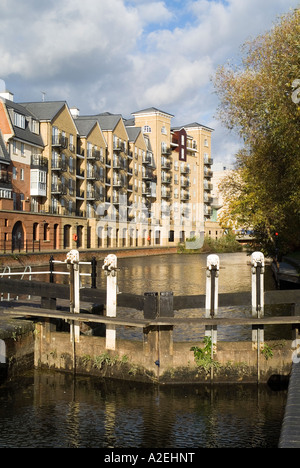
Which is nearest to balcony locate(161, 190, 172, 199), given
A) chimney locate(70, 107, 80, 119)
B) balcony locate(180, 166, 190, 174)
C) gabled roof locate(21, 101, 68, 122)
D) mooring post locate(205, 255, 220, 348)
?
balcony locate(180, 166, 190, 174)

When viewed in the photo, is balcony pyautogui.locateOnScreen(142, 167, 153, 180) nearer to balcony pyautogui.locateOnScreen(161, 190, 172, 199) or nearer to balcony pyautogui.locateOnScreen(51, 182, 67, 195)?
balcony pyautogui.locateOnScreen(161, 190, 172, 199)

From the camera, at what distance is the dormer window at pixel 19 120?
56.0m

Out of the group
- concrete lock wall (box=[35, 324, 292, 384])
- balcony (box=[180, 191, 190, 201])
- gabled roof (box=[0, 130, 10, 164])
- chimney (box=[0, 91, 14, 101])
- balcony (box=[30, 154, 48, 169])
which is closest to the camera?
concrete lock wall (box=[35, 324, 292, 384])

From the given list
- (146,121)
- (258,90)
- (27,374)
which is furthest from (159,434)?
(146,121)

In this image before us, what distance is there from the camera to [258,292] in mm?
11219

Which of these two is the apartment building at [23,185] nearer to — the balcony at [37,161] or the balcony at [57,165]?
the balcony at [37,161]

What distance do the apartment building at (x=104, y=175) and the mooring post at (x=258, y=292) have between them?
136ft

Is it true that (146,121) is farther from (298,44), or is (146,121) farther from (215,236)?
(298,44)

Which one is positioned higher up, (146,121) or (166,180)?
(146,121)

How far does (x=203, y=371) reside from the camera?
1118 cm

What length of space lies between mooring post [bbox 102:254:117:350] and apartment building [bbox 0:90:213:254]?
40.0 m

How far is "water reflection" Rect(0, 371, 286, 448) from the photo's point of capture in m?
8.56

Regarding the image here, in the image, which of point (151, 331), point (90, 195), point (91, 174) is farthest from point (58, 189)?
point (151, 331)

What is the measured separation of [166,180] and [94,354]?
84960mm
